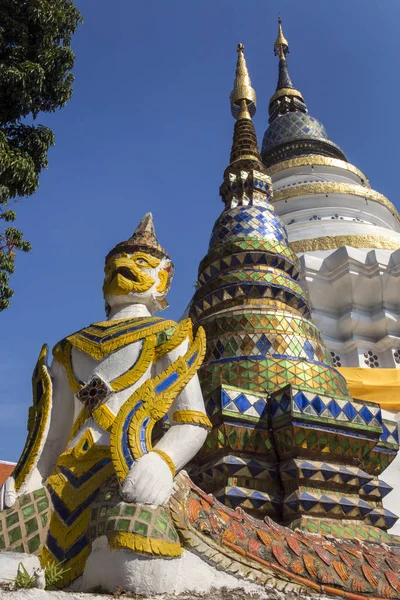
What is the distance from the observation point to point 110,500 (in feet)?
9.93

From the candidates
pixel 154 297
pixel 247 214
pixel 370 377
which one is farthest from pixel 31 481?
pixel 370 377

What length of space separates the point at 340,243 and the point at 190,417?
1243 centimetres

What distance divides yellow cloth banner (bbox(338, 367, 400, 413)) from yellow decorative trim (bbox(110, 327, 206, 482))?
249 inches

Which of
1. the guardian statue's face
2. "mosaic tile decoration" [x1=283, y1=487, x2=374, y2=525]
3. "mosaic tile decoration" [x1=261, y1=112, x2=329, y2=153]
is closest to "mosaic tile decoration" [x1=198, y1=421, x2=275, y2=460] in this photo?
"mosaic tile decoration" [x1=283, y1=487, x2=374, y2=525]

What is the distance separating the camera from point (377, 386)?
375 inches

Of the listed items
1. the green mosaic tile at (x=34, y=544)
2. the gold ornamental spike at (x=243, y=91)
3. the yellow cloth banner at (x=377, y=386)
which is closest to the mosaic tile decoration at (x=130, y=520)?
the green mosaic tile at (x=34, y=544)

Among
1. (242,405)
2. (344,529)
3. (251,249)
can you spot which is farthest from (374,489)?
(251,249)

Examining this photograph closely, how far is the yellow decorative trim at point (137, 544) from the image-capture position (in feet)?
9.12

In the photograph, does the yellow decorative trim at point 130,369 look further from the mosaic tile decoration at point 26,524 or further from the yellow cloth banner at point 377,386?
the yellow cloth banner at point 377,386

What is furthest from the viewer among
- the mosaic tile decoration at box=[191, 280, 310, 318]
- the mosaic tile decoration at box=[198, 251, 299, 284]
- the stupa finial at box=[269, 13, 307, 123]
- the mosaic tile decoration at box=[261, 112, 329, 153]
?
the stupa finial at box=[269, 13, 307, 123]

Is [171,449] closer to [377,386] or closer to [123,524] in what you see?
[123,524]

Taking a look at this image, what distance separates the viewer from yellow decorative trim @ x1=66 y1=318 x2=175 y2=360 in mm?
3703

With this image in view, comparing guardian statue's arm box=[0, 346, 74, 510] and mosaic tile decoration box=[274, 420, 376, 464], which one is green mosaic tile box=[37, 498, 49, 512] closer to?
guardian statue's arm box=[0, 346, 74, 510]

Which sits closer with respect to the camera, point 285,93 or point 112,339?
point 112,339
